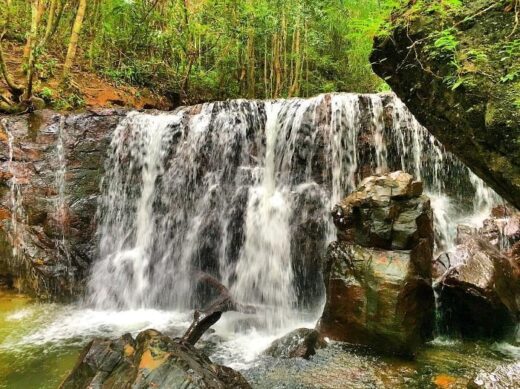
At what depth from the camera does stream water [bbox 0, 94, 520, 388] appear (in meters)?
6.36

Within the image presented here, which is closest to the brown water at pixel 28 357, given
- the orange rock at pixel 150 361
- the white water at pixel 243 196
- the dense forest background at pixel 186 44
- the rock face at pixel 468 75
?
the white water at pixel 243 196

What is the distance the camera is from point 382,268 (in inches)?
187

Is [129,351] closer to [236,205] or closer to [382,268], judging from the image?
[382,268]

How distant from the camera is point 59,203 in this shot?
7527 mm

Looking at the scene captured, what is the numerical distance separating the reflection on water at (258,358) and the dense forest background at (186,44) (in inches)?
220

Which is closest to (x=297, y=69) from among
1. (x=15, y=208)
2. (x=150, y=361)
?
(x=15, y=208)

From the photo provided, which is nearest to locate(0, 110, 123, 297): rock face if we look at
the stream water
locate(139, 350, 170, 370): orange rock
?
the stream water

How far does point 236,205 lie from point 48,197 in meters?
3.53

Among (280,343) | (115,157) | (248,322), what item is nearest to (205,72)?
(115,157)

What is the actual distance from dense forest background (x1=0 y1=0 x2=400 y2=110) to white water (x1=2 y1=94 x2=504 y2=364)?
3.14 m

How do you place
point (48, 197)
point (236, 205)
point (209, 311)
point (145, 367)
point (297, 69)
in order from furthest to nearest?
1. point (297, 69)
2. point (48, 197)
3. point (236, 205)
4. point (209, 311)
5. point (145, 367)

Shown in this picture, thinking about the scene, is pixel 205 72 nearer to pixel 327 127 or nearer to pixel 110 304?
pixel 327 127

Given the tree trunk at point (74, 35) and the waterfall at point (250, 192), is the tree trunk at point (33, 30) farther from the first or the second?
the waterfall at point (250, 192)

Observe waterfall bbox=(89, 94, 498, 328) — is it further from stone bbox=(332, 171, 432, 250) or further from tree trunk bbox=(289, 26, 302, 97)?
tree trunk bbox=(289, 26, 302, 97)
